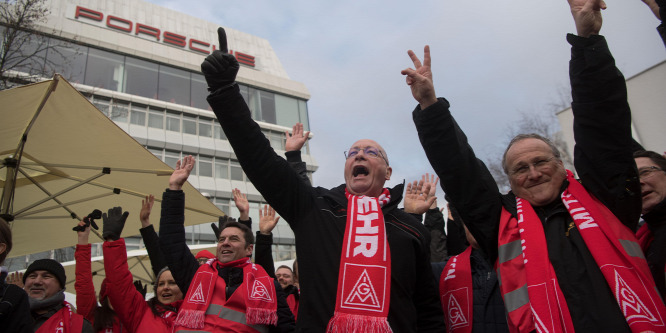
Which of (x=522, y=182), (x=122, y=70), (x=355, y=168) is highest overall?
(x=122, y=70)

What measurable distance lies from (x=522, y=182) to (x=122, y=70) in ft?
86.1

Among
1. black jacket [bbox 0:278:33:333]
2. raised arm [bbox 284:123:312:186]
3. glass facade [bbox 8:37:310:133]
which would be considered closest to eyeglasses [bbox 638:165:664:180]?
raised arm [bbox 284:123:312:186]

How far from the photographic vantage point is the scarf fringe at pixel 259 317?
2.85m

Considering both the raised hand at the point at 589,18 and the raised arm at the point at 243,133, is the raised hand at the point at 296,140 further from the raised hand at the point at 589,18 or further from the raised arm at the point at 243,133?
the raised hand at the point at 589,18

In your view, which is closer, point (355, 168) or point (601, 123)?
point (601, 123)

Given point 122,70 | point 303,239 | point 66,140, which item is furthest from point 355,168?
point 122,70

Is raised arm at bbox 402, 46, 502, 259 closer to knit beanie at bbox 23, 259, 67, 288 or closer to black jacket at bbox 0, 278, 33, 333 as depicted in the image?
black jacket at bbox 0, 278, 33, 333

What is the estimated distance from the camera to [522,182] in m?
2.00

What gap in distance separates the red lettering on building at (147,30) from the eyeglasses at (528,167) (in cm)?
2969

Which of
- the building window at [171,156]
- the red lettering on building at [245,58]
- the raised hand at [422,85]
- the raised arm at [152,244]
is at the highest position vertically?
the red lettering on building at [245,58]

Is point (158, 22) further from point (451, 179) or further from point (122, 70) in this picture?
point (451, 179)

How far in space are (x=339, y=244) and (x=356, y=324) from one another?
1.26 ft

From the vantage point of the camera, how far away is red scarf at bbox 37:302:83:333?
3048mm

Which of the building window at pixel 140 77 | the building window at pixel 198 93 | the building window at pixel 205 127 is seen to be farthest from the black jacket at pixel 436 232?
the building window at pixel 198 93
